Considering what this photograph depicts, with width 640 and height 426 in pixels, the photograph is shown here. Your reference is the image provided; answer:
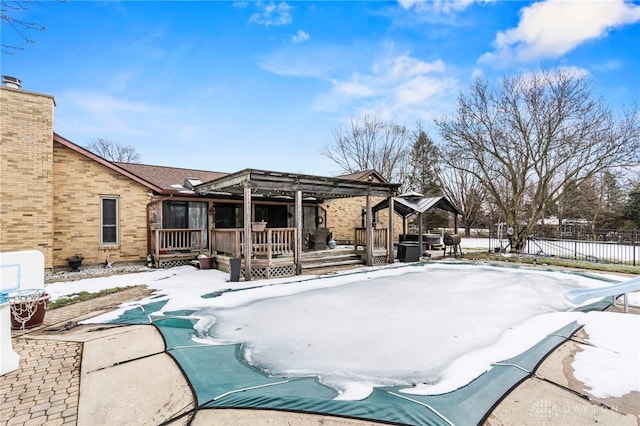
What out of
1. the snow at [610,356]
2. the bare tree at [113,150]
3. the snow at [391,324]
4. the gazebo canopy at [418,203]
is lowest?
the snow at [391,324]

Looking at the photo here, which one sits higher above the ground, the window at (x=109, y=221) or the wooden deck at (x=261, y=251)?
the window at (x=109, y=221)

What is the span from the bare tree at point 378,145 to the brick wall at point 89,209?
910 inches

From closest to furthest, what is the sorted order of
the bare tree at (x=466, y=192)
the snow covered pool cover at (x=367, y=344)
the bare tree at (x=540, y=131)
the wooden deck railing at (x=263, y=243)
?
the snow covered pool cover at (x=367, y=344)
the wooden deck railing at (x=263, y=243)
the bare tree at (x=540, y=131)
the bare tree at (x=466, y=192)

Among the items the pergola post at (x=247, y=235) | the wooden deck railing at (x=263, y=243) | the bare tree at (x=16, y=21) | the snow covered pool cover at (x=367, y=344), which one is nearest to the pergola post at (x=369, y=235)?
the wooden deck railing at (x=263, y=243)

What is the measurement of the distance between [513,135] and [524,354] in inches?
578

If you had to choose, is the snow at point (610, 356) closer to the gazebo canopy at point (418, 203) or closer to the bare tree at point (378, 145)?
the gazebo canopy at point (418, 203)

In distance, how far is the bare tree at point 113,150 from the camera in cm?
2927

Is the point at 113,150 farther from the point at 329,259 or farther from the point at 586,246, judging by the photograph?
the point at 586,246

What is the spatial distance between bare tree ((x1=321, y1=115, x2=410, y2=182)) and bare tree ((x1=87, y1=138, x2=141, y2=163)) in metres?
21.2

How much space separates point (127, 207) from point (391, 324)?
1044 centimetres

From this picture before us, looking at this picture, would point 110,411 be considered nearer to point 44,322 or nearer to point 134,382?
point 134,382

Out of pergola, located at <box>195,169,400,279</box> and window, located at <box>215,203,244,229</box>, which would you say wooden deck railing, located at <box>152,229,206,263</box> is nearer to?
window, located at <box>215,203,244,229</box>

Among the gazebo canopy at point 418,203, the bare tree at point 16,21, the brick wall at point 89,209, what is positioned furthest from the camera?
the gazebo canopy at point 418,203

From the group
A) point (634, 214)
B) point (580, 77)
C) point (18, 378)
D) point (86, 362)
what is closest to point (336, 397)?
point (86, 362)
